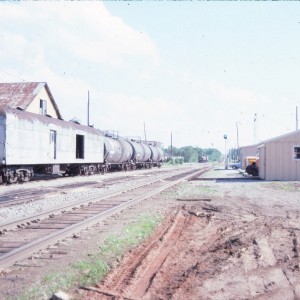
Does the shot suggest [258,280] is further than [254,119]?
No

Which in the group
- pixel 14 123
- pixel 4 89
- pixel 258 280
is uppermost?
pixel 4 89

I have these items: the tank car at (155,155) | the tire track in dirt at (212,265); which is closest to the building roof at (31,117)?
the tire track in dirt at (212,265)

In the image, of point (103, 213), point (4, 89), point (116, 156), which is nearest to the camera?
point (103, 213)

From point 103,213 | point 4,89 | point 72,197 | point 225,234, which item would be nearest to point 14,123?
point 72,197

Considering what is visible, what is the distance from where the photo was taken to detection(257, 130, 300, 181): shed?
81.7ft

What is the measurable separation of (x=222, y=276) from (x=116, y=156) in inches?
1291

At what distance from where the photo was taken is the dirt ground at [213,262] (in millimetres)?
4520

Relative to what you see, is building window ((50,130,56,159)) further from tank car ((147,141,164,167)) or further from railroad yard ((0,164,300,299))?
tank car ((147,141,164,167))

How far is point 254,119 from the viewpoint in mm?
80125

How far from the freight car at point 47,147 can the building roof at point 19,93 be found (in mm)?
9378

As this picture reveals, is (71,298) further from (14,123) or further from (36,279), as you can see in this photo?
(14,123)

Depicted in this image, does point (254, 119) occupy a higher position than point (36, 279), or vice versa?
point (254, 119)

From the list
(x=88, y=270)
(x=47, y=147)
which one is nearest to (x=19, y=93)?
(x=47, y=147)

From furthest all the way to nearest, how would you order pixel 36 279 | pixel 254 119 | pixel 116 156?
pixel 254 119
pixel 116 156
pixel 36 279
